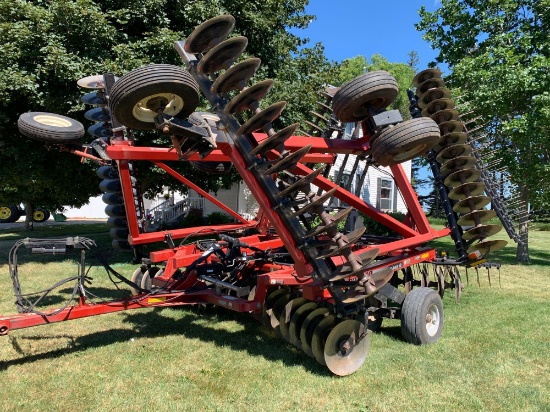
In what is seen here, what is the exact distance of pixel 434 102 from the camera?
613cm

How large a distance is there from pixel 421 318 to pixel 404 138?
6.56ft

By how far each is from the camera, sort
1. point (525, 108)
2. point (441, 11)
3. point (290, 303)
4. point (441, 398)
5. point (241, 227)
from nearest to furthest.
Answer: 1. point (441, 398)
2. point (290, 303)
3. point (241, 227)
4. point (525, 108)
5. point (441, 11)

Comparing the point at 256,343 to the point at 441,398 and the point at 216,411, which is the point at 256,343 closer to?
the point at 216,411

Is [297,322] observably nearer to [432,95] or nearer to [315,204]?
[315,204]

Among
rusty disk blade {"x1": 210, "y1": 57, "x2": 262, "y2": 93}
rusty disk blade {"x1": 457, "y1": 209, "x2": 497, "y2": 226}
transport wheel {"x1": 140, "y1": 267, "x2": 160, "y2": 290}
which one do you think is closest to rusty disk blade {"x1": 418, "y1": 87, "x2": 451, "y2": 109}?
rusty disk blade {"x1": 457, "y1": 209, "x2": 497, "y2": 226}

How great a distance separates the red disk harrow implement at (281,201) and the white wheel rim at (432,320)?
0.5 inches

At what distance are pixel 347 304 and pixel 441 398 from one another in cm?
109

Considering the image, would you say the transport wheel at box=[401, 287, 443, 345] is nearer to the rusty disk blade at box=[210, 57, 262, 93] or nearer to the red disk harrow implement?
the red disk harrow implement

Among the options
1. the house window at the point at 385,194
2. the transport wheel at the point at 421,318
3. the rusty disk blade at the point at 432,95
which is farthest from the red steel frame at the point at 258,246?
the house window at the point at 385,194

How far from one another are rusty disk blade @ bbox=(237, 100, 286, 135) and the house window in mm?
Result: 20088

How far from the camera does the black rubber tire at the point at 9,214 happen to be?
2820 cm

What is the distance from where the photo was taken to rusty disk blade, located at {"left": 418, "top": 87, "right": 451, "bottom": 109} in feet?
20.2

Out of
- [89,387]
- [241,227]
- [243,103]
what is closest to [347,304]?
[243,103]

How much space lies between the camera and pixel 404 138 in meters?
4.62
